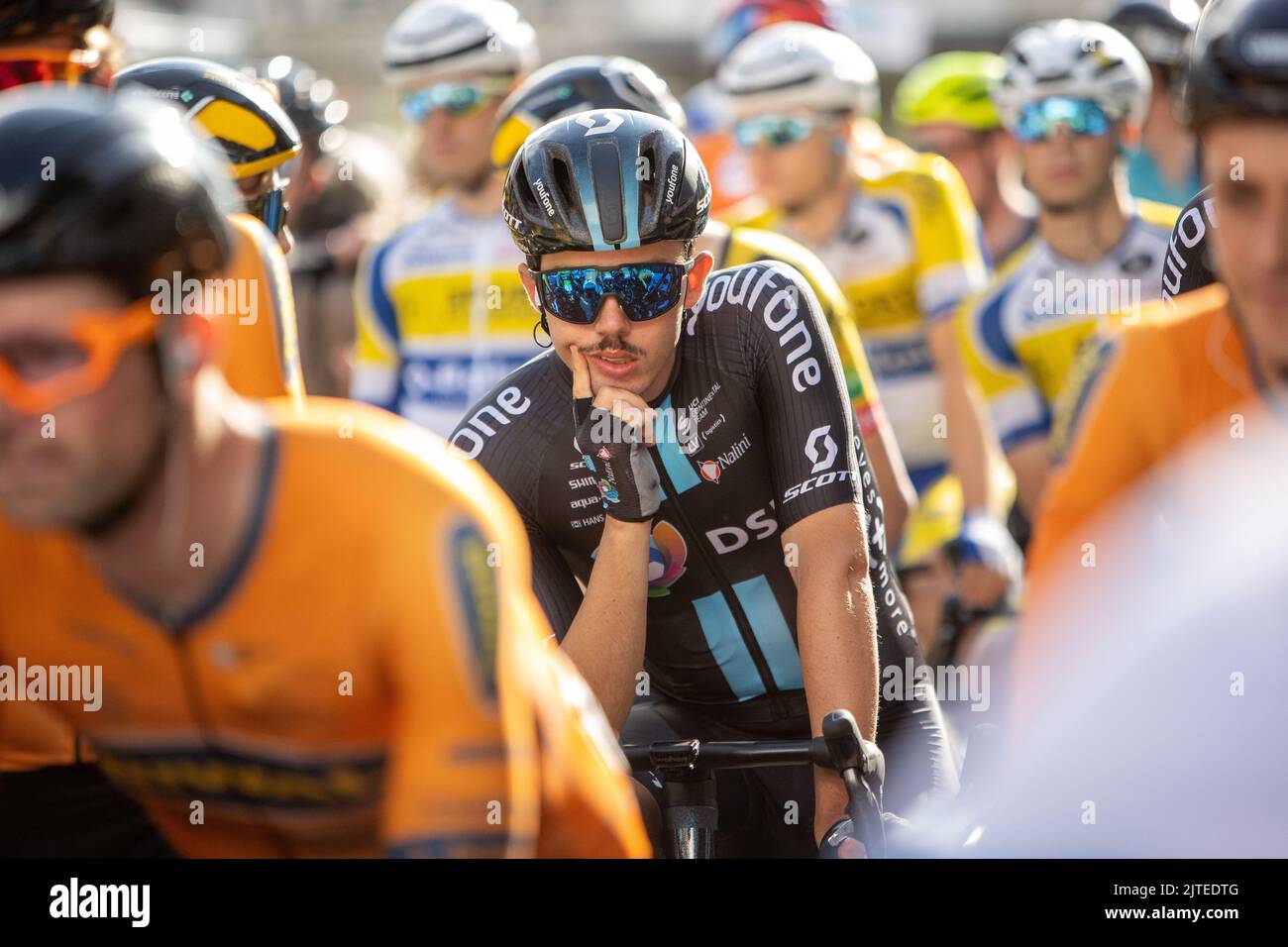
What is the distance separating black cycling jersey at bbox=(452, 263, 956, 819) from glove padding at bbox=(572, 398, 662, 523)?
0.34m

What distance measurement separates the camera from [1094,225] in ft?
28.3

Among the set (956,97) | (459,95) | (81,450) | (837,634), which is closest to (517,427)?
(837,634)

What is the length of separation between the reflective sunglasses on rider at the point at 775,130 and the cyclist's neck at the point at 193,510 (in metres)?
6.65

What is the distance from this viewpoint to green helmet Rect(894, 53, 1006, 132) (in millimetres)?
11180

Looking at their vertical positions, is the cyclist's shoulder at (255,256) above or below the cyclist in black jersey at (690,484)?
above

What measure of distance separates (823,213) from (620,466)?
209 inches

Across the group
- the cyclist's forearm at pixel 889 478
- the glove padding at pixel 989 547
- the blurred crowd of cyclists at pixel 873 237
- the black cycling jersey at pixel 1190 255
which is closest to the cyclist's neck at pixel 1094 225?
the blurred crowd of cyclists at pixel 873 237

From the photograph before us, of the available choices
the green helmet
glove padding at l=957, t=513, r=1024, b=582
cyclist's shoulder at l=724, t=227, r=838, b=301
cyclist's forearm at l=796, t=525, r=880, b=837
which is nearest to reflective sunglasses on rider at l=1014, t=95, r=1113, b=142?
glove padding at l=957, t=513, r=1024, b=582

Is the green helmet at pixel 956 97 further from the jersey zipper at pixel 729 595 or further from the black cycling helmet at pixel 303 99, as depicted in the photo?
the jersey zipper at pixel 729 595

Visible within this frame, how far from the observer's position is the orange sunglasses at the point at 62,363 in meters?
2.48

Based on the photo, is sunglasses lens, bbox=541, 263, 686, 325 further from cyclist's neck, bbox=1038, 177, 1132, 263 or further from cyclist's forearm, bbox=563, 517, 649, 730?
cyclist's neck, bbox=1038, 177, 1132, 263

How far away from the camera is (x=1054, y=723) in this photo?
271cm
